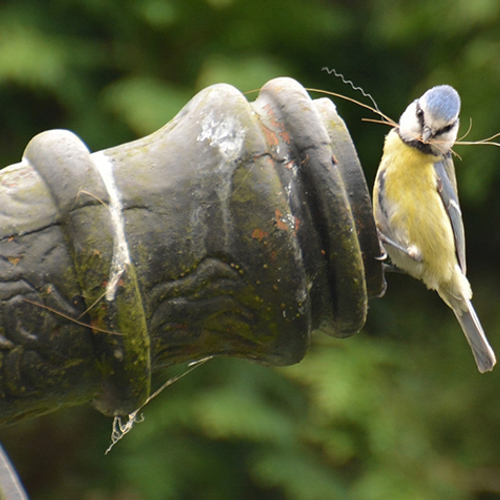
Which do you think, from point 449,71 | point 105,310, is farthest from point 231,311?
point 449,71

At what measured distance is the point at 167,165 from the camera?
1189 millimetres

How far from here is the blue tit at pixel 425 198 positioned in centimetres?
210

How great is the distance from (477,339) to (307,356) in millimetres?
1066

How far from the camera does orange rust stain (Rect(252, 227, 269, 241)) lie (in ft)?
3.73

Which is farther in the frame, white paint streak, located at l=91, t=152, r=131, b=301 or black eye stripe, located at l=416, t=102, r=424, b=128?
black eye stripe, located at l=416, t=102, r=424, b=128

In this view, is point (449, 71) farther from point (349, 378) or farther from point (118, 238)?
point (118, 238)

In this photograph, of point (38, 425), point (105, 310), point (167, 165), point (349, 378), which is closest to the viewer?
point (105, 310)

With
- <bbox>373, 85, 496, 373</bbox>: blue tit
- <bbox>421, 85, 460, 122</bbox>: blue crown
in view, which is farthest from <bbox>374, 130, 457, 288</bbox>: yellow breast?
<bbox>421, 85, 460, 122</bbox>: blue crown

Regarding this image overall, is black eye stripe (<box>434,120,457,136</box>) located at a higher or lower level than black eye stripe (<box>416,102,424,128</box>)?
lower

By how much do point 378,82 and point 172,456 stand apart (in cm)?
224

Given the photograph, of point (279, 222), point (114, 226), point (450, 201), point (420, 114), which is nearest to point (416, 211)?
point (450, 201)

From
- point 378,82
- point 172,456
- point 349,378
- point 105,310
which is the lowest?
point 172,456

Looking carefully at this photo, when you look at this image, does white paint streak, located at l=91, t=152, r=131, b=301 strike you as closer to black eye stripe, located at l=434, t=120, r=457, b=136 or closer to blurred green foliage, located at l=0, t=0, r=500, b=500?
black eye stripe, located at l=434, t=120, r=457, b=136

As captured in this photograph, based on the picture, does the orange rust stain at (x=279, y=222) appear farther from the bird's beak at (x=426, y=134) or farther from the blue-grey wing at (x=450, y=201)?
the blue-grey wing at (x=450, y=201)
